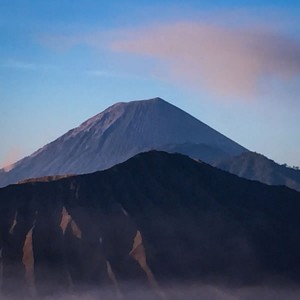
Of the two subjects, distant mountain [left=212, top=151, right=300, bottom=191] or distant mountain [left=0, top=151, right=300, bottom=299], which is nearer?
distant mountain [left=0, top=151, right=300, bottom=299]

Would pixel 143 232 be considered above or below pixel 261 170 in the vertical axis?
below

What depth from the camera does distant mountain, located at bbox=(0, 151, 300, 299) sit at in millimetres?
92125

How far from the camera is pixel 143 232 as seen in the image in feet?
315

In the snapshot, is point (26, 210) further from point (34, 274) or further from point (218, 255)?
point (218, 255)

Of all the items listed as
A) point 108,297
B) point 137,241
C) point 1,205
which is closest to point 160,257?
point 137,241

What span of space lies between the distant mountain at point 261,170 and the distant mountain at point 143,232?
76.5 metres

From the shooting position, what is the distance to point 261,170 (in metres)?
190

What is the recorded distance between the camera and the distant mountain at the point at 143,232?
302 feet

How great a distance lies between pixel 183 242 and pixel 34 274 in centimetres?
1923

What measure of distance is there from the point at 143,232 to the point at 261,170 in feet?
321

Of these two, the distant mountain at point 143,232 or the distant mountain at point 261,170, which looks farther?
the distant mountain at point 261,170

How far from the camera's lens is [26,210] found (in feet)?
325

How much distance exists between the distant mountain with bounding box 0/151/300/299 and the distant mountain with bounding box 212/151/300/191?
76.5 meters

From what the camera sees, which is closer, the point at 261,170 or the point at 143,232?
the point at 143,232
